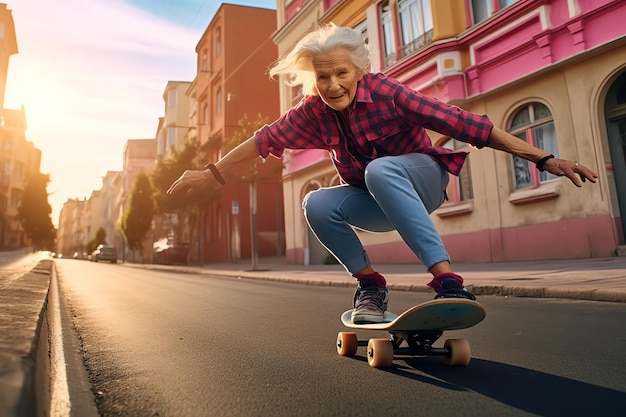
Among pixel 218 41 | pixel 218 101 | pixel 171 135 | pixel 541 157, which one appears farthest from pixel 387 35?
pixel 171 135

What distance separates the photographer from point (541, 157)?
7.29 feet

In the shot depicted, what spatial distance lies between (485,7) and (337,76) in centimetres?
1116

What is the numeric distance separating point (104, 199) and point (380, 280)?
10182 cm

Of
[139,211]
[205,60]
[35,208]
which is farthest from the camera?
[35,208]

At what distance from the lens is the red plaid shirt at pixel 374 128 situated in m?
2.33

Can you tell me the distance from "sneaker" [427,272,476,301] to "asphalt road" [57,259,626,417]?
32cm

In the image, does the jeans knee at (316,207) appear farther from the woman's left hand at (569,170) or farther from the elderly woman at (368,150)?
the woman's left hand at (569,170)

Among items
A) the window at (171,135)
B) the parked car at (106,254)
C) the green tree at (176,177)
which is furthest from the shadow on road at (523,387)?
the window at (171,135)

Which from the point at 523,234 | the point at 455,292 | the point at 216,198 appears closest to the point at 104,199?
the point at 216,198

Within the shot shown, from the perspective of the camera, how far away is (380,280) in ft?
8.52

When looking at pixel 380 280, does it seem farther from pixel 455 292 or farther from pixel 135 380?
pixel 135 380

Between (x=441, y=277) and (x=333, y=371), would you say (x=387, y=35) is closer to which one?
(x=441, y=277)

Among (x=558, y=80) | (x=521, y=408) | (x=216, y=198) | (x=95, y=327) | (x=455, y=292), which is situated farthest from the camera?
(x=216, y=198)

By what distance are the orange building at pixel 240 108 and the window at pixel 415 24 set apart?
13205 mm
